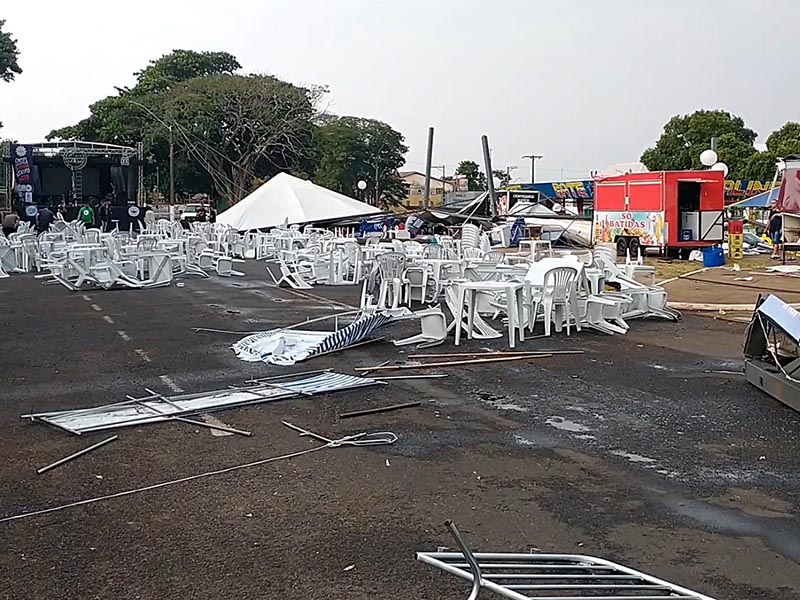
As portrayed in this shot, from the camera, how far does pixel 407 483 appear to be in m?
5.43

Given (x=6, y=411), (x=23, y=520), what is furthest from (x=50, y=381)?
(x=23, y=520)

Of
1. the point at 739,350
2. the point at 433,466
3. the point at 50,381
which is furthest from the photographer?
the point at 739,350

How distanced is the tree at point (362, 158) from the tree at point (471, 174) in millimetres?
15385

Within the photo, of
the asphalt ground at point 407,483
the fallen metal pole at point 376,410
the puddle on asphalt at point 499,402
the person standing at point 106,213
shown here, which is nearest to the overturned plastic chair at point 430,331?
the asphalt ground at point 407,483

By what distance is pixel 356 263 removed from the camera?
18.8 metres

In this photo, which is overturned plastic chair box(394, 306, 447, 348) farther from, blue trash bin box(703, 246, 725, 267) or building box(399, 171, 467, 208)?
building box(399, 171, 467, 208)

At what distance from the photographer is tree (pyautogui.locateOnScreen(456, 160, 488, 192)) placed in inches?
3348

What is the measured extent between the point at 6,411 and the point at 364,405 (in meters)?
2.82

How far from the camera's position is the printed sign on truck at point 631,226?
80.4 ft

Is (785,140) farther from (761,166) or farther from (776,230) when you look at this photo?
(776,230)

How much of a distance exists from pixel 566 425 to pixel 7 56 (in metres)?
38.5

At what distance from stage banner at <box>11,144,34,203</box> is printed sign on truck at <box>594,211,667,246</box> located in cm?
2205

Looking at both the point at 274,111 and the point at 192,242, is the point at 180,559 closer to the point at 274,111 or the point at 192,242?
the point at 192,242

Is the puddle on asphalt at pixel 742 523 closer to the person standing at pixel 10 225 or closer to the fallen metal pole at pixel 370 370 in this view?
the fallen metal pole at pixel 370 370
